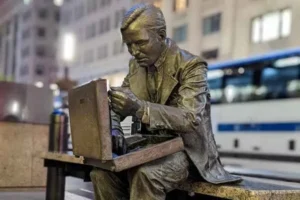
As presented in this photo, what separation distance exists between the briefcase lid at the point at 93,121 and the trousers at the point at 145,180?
22 cm

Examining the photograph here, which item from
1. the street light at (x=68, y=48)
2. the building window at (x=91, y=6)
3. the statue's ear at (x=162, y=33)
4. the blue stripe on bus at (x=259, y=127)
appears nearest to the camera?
the statue's ear at (x=162, y=33)

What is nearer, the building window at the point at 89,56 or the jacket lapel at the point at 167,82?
the jacket lapel at the point at 167,82

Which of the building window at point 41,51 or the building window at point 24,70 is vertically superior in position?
the building window at point 41,51

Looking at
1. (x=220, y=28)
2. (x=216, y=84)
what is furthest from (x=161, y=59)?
(x=220, y=28)

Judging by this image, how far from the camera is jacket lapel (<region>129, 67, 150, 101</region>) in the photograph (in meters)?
3.30

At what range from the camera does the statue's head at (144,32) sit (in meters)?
2.95

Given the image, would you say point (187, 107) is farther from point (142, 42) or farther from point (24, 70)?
point (24, 70)

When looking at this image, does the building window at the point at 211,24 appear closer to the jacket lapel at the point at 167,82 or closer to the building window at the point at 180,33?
the building window at the point at 180,33

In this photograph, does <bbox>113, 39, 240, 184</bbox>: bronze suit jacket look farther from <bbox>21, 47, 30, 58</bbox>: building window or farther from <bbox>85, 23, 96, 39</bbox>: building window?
<bbox>21, 47, 30, 58</bbox>: building window

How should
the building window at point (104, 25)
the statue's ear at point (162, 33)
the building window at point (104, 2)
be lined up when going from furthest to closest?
1. the building window at point (104, 2)
2. the building window at point (104, 25)
3. the statue's ear at point (162, 33)

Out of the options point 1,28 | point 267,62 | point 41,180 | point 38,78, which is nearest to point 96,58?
point 1,28

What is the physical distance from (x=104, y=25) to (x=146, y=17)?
1225 inches

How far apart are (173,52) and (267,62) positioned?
35.4ft

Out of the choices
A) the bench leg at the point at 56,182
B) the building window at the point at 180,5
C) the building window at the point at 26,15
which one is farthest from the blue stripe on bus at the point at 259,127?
the building window at the point at 26,15
